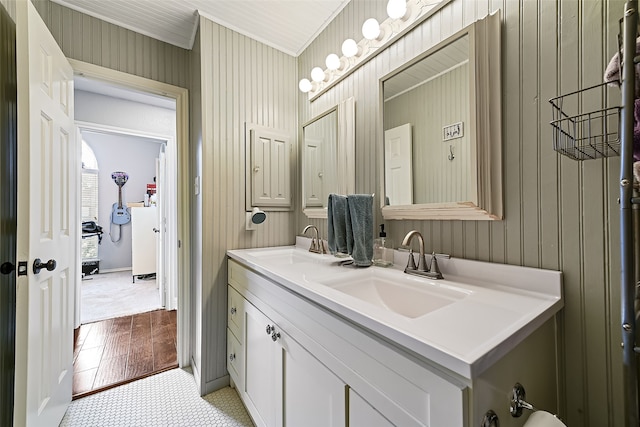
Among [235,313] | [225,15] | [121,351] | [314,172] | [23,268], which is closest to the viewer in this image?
[23,268]

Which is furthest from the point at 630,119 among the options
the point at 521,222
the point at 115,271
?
the point at 115,271

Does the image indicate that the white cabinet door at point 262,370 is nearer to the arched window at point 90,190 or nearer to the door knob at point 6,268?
the door knob at point 6,268

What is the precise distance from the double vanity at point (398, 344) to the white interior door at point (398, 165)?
28 cm

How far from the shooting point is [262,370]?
1236mm

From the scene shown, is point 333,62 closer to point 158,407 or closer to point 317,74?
point 317,74

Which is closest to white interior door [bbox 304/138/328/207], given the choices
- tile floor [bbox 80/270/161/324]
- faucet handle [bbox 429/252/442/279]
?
faucet handle [bbox 429/252/442/279]

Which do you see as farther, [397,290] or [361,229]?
[361,229]

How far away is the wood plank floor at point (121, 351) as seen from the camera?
1.81 meters

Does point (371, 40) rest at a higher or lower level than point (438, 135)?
higher

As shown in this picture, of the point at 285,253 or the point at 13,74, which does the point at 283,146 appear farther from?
the point at 13,74

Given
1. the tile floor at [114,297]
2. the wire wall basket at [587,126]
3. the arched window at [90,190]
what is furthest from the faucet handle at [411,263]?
the arched window at [90,190]

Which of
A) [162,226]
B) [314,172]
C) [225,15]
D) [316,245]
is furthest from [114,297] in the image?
[225,15]

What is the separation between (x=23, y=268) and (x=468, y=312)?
5.14ft

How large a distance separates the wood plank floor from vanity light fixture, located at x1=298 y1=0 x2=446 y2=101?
7.59 ft
